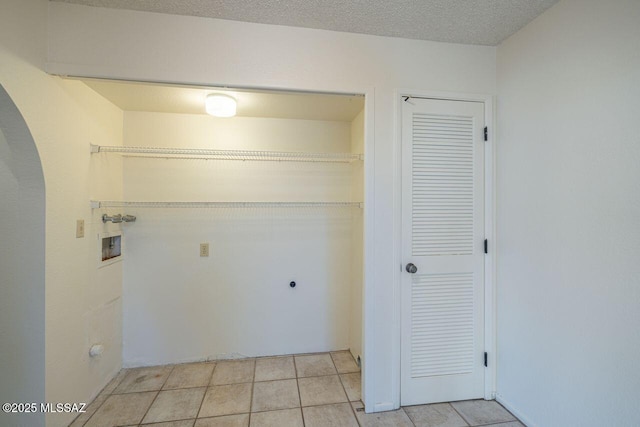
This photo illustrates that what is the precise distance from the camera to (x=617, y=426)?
4.17ft

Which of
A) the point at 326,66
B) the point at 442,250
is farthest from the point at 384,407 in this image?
the point at 326,66

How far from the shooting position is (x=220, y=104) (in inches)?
83.7

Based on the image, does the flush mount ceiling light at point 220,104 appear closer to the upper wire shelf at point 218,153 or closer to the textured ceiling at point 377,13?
the upper wire shelf at point 218,153

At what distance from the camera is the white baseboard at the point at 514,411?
1.70m

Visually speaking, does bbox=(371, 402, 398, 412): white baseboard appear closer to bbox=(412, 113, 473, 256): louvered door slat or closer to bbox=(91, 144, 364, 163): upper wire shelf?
bbox=(412, 113, 473, 256): louvered door slat

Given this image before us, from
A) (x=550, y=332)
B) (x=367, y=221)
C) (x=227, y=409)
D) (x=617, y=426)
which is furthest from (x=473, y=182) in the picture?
(x=227, y=409)

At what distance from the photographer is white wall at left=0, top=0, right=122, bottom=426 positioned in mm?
1407

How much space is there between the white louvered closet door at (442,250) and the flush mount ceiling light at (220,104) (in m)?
1.32

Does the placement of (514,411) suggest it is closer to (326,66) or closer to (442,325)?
(442,325)

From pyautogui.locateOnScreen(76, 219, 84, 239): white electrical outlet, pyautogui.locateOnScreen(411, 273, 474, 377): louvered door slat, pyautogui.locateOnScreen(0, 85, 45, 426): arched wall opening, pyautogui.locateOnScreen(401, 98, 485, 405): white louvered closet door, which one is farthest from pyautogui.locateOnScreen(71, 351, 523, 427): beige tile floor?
→ pyautogui.locateOnScreen(76, 219, 84, 239): white electrical outlet

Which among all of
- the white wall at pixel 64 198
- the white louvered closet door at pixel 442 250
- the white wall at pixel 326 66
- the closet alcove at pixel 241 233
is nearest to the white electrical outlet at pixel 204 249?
the closet alcove at pixel 241 233

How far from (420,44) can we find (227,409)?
2.84 m

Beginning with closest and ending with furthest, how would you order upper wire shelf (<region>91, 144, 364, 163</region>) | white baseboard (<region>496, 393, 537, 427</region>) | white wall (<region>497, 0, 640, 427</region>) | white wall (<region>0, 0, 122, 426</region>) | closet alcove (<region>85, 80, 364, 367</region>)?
A: white wall (<region>497, 0, 640, 427</region>)
white wall (<region>0, 0, 122, 426</region>)
white baseboard (<region>496, 393, 537, 427</region>)
upper wire shelf (<region>91, 144, 364, 163</region>)
closet alcove (<region>85, 80, 364, 367</region>)

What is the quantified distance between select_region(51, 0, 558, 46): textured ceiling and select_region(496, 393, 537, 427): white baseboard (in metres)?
2.46
